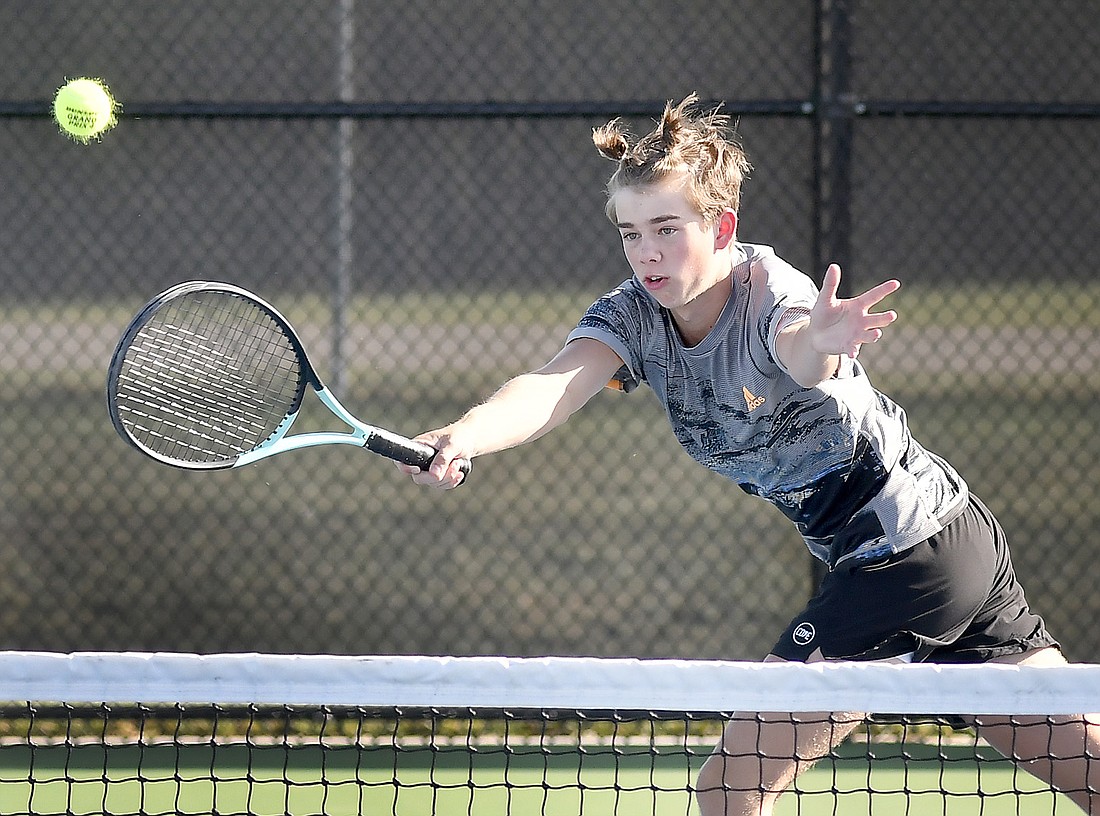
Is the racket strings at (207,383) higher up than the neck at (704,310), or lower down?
higher up

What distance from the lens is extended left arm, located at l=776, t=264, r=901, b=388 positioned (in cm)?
189

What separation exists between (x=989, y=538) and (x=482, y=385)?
724cm

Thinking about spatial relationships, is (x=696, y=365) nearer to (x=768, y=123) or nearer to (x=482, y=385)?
(x=768, y=123)

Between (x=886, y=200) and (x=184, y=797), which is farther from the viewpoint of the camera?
(x=886, y=200)

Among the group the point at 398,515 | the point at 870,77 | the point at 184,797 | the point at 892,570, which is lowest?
the point at 184,797

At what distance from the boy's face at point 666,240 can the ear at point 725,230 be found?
5 centimetres

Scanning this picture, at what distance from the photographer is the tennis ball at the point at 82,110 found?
137 inches

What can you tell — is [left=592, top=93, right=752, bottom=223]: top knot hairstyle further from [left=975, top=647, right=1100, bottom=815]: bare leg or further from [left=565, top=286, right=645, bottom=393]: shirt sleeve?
[left=975, top=647, right=1100, bottom=815]: bare leg

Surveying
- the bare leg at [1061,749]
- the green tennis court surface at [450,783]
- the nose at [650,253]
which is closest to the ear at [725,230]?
the nose at [650,253]

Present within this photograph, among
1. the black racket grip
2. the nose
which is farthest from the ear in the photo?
the black racket grip

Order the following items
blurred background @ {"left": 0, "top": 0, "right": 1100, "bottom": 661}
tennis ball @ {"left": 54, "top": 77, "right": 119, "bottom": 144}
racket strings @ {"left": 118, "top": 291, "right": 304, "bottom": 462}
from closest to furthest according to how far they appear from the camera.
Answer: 1. racket strings @ {"left": 118, "top": 291, "right": 304, "bottom": 462}
2. tennis ball @ {"left": 54, "top": 77, "right": 119, "bottom": 144}
3. blurred background @ {"left": 0, "top": 0, "right": 1100, "bottom": 661}

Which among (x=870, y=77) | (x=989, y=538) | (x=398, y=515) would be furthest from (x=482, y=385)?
(x=989, y=538)

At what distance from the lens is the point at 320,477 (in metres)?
7.70

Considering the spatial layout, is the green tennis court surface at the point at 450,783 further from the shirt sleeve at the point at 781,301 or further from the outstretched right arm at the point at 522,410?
the shirt sleeve at the point at 781,301
